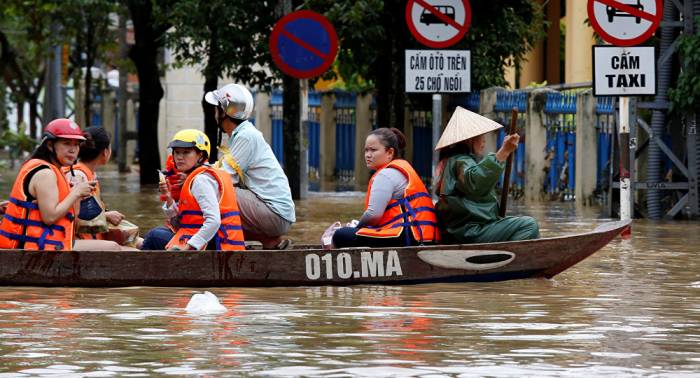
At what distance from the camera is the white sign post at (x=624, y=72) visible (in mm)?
17984

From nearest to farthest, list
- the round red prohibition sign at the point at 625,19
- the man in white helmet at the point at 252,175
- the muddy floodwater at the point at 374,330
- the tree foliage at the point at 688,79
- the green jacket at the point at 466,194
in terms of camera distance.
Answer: the muddy floodwater at the point at 374,330, the green jacket at the point at 466,194, the man in white helmet at the point at 252,175, the round red prohibition sign at the point at 625,19, the tree foliage at the point at 688,79

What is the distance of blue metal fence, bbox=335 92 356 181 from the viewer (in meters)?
34.2

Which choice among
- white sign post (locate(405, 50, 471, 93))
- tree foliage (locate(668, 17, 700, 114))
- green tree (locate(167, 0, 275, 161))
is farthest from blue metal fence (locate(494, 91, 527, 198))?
white sign post (locate(405, 50, 471, 93))

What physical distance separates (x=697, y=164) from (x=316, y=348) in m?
12.3

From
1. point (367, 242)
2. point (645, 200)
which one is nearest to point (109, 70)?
point (645, 200)

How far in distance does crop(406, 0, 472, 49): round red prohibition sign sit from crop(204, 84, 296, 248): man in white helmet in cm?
499

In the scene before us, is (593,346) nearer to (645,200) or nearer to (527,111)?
(645,200)

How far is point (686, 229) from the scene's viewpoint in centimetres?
2008

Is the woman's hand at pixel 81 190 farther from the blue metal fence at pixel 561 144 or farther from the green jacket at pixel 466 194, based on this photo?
the blue metal fence at pixel 561 144

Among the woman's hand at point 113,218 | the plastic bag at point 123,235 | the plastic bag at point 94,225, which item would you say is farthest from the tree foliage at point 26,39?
the plastic bag at point 94,225

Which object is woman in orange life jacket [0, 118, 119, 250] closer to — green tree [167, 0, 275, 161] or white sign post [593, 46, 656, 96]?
white sign post [593, 46, 656, 96]

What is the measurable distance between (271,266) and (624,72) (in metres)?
6.10

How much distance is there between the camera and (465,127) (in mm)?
13469

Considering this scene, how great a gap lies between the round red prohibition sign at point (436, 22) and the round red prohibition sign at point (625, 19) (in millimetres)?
1435
